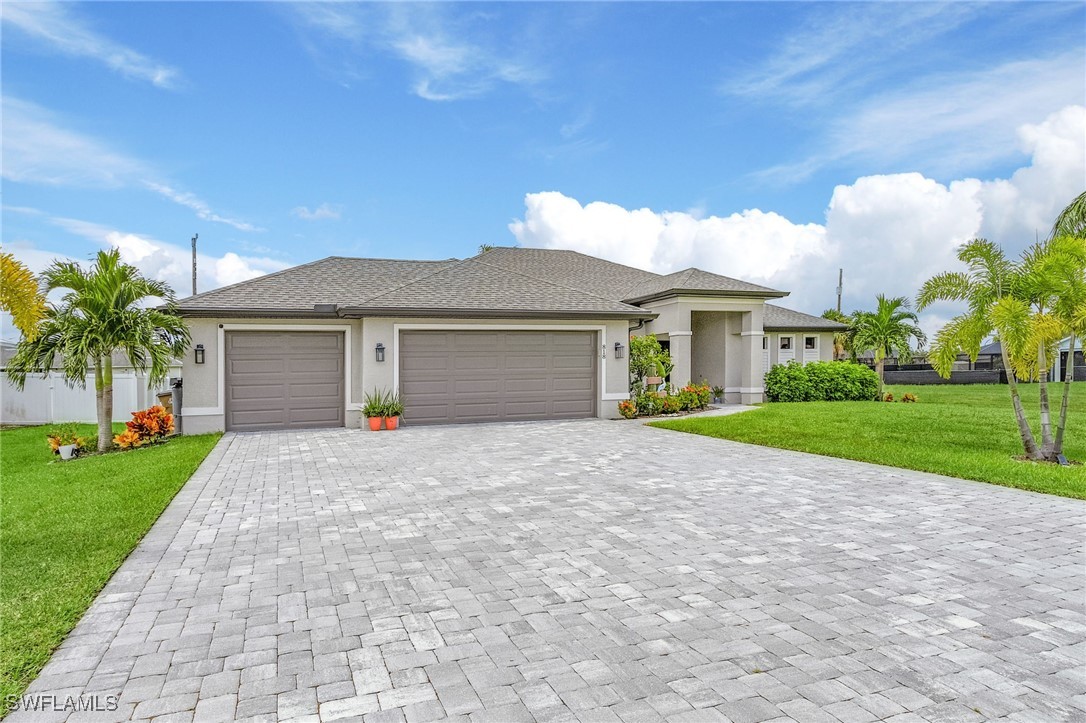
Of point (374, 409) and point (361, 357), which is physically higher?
point (361, 357)

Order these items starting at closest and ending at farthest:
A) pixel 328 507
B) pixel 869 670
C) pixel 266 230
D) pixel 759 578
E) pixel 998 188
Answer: pixel 869 670
pixel 759 578
pixel 328 507
pixel 998 188
pixel 266 230

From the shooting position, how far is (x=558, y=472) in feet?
27.6

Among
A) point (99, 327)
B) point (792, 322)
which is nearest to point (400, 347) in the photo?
point (99, 327)

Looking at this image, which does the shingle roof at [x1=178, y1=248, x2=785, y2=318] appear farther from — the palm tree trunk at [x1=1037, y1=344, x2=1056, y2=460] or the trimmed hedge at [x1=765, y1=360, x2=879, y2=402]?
the palm tree trunk at [x1=1037, y1=344, x2=1056, y2=460]

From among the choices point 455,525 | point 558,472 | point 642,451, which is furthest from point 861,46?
point 455,525

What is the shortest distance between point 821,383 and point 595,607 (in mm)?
19288

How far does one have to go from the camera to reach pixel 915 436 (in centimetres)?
1203

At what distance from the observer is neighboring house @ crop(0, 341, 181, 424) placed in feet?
54.7

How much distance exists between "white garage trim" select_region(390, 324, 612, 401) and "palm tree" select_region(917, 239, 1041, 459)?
23.9ft

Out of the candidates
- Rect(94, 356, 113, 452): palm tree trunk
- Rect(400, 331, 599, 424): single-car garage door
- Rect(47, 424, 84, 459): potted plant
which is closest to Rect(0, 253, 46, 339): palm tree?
Rect(47, 424, 84, 459): potted plant

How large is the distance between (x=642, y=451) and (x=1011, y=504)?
16.6 ft

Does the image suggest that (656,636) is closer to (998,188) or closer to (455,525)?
(455,525)

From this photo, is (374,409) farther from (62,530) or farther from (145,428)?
(62,530)

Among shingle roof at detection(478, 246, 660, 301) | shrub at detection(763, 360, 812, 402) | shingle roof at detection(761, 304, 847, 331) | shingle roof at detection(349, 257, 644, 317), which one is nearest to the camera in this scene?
shingle roof at detection(349, 257, 644, 317)
